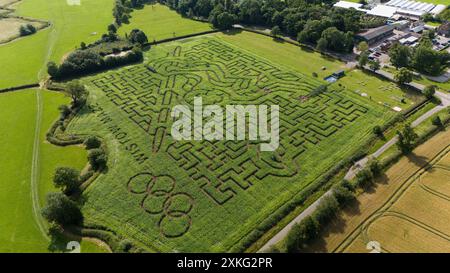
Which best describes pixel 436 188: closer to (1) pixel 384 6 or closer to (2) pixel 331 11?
(2) pixel 331 11

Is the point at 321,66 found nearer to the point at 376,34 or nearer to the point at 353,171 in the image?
the point at 376,34

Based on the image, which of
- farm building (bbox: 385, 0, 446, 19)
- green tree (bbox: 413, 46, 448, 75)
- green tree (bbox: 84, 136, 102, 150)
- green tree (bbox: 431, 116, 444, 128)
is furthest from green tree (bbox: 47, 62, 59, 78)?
farm building (bbox: 385, 0, 446, 19)

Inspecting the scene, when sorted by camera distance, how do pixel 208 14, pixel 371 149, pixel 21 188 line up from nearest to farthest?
pixel 21 188, pixel 371 149, pixel 208 14

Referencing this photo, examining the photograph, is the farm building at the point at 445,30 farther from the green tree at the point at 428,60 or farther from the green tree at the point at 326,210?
the green tree at the point at 326,210

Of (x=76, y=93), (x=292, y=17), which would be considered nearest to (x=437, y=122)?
(x=292, y=17)

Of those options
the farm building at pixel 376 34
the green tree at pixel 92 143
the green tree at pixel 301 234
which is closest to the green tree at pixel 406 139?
the green tree at pixel 301 234
